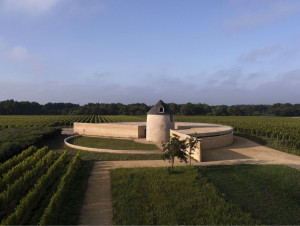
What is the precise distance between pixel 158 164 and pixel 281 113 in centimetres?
12977

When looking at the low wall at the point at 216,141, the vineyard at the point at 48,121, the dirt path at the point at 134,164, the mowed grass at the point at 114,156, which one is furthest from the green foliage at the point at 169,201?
the vineyard at the point at 48,121

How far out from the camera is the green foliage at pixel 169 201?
26.6 feet

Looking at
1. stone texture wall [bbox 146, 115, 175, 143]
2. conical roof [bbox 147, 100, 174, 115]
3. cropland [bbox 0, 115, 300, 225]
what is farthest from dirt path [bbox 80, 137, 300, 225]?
conical roof [bbox 147, 100, 174, 115]

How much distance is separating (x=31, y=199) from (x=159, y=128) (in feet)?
57.6

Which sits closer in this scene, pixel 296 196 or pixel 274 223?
pixel 274 223

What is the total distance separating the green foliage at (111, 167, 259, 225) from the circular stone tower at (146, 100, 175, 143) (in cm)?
1177

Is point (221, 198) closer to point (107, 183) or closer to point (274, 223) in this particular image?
point (274, 223)

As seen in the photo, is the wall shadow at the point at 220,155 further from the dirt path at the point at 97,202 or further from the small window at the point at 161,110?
the dirt path at the point at 97,202

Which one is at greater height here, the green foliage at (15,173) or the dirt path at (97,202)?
the green foliage at (15,173)

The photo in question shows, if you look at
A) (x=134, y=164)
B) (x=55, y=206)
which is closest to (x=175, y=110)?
(x=134, y=164)

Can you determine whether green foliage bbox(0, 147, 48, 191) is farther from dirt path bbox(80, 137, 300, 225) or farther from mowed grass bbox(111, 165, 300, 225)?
mowed grass bbox(111, 165, 300, 225)

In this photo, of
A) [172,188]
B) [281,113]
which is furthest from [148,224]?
[281,113]

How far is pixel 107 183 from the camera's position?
11.9 meters

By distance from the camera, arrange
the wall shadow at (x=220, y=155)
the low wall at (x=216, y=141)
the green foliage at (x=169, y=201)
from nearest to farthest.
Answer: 1. the green foliage at (x=169, y=201)
2. the wall shadow at (x=220, y=155)
3. the low wall at (x=216, y=141)
